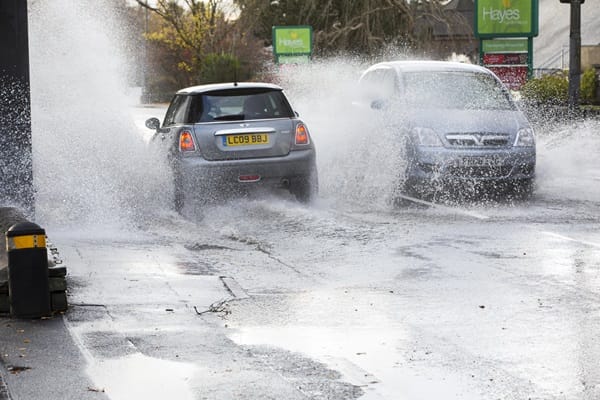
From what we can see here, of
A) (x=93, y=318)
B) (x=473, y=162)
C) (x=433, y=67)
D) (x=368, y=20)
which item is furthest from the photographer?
(x=368, y=20)

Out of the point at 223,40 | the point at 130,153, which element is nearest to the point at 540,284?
the point at 130,153

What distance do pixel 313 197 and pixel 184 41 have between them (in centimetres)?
5882

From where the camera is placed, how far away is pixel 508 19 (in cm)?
2772

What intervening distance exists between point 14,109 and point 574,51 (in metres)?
14.5

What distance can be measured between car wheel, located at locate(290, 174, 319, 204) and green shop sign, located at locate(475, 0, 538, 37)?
46.5ft

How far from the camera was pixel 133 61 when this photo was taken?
97.1 m

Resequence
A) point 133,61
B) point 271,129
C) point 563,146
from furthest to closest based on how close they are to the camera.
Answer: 1. point 133,61
2. point 563,146
3. point 271,129

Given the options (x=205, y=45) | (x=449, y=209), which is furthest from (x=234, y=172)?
(x=205, y=45)

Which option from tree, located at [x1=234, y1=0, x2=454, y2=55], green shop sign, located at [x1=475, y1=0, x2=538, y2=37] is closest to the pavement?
green shop sign, located at [x1=475, y1=0, x2=538, y2=37]

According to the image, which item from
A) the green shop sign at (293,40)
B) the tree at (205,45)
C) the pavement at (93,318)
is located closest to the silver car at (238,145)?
the pavement at (93,318)

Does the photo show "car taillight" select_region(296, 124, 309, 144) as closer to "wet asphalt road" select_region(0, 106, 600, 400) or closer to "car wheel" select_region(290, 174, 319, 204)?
"car wheel" select_region(290, 174, 319, 204)

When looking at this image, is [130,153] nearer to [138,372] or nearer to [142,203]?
[142,203]

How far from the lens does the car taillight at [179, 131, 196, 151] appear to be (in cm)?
1388

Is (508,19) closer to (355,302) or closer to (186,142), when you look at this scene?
(186,142)
